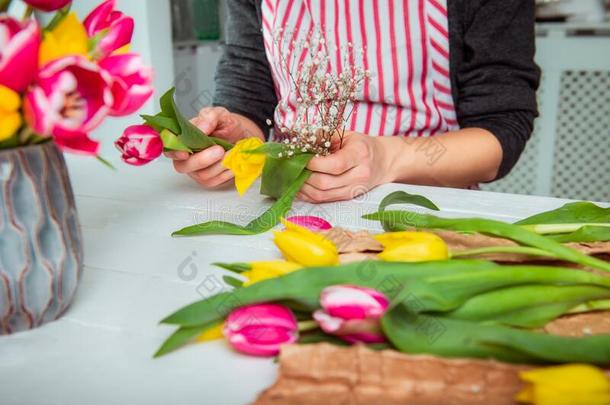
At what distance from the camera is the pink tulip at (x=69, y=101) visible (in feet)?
1.15

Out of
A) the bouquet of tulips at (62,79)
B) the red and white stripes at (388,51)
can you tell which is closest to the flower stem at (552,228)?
the bouquet of tulips at (62,79)

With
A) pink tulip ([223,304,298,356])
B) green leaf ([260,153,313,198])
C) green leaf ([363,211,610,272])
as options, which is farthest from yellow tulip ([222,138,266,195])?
pink tulip ([223,304,298,356])

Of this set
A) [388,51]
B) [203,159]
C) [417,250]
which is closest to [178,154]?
[203,159]

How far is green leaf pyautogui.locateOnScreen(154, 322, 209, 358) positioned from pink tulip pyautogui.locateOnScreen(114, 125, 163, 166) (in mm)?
296

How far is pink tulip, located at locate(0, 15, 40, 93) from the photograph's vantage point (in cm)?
34

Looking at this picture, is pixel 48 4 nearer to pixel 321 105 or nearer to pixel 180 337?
pixel 180 337

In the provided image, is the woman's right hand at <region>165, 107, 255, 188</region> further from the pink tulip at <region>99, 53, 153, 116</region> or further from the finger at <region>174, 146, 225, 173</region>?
the pink tulip at <region>99, 53, 153, 116</region>

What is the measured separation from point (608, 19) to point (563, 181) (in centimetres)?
52

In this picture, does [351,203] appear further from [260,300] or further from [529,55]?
[529,55]

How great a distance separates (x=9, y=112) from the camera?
1.18 feet

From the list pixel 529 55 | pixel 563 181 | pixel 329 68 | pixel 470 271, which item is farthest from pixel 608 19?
pixel 470 271

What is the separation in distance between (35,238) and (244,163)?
0.29 metres

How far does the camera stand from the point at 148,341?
0.42m

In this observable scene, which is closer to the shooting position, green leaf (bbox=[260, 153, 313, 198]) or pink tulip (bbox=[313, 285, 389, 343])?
pink tulip (bbox=[313, 285, 389, 343])
